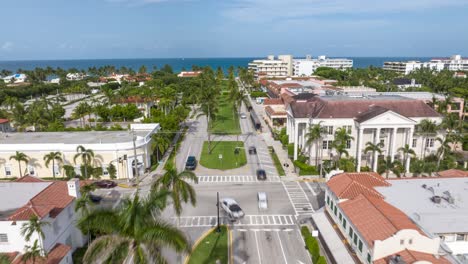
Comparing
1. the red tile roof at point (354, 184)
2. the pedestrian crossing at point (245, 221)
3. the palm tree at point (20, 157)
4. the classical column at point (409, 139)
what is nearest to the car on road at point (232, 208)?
the pedestrian crossing at point (245, 221)

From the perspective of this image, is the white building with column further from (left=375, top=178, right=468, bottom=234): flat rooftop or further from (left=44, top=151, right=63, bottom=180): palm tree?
(left=44, top=151, right=63, bottom=180): palm tree

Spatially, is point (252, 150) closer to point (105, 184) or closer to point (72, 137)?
point (105, 184)

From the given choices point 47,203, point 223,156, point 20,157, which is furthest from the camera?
point 223,156

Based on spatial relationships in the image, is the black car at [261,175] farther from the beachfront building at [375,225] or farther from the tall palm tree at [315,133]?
the beachfront building at [375,225]

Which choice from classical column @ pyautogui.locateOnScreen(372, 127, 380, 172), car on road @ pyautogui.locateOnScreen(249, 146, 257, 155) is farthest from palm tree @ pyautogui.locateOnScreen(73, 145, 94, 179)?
classical column @ pyautogui.locateOnScreen(372, 127, 380, 172)

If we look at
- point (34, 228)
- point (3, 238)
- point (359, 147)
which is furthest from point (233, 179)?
point (3, 238)

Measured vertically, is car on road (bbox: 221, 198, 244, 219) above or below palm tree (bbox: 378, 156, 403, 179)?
below

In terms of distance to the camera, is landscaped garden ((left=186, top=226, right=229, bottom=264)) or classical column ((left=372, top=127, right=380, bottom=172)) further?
classical column ((left=372, top=127, right=380, bottom=172))

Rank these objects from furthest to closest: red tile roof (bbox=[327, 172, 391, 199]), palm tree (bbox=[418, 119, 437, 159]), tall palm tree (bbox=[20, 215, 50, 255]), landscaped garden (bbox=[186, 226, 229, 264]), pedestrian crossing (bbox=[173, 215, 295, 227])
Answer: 1. palm tree (bbox=[418, 119, 437, 159])
2. pedestrian crossing (bbox=[173, 215, 295, 227])
3. red tile roof (bbox=[327, 172, 391, 199])
4. landscaped garden (bbox=[186, 226, 229, 264])
5. tall palm tree (bbox=[20, 215, 50, 255])
